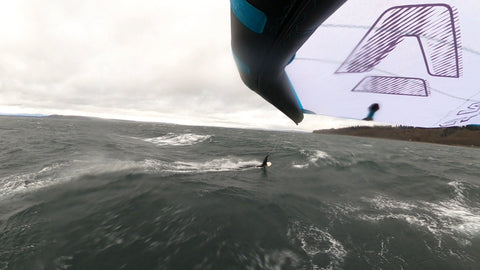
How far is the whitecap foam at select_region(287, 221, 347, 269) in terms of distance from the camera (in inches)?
207

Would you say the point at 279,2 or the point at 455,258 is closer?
the point at 279,2

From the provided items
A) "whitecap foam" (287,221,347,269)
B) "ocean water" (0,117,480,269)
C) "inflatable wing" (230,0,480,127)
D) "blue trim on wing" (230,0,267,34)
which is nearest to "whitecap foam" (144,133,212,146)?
"ocean water" (0,117,480,269)

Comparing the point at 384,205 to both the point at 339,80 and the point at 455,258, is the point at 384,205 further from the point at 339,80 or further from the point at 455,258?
the point at 339,80

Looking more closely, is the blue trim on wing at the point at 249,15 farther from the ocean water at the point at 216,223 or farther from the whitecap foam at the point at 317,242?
the whitecap foam at the point at 317,242

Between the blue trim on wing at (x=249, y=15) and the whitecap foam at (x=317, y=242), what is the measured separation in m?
5.62

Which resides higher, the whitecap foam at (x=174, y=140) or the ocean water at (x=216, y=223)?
the whitecap foam at (x=174, y=140)

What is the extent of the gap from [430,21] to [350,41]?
43 centimetres

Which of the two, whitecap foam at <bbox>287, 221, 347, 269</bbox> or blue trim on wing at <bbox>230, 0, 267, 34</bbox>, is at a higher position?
blue trim on wing at <bbox>230, 0, 267, 34</bbox>

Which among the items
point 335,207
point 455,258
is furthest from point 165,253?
point 455,258

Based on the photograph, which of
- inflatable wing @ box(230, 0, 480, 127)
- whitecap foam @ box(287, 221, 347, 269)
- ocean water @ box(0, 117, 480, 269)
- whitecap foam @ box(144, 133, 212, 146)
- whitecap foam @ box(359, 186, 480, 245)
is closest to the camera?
inflatable wing @ box(230, 0, 480, 127)

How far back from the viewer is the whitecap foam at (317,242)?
5256mm

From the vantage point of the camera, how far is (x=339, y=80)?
2008 millimetres

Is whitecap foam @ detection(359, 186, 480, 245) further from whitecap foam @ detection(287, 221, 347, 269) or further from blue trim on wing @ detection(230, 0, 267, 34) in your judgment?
blue trim on wing @ detection(230, 0, 267, 34)

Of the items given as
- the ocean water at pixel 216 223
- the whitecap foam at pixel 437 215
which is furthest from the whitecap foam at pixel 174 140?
the whitecap foam at pixel 437 215
